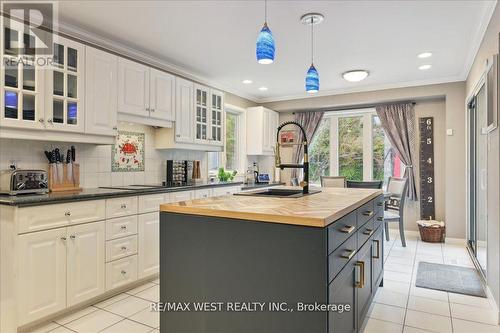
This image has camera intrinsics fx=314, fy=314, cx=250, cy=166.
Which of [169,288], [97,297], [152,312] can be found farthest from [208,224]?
[97,297]

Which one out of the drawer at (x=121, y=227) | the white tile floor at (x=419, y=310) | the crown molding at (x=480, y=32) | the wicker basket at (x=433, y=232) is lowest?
the white tile floor at (x=419, y=310)

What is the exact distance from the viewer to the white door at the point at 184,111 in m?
3.97

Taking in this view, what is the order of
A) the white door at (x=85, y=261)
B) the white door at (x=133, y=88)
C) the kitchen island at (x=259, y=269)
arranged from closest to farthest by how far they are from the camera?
1. the kitchen island at (x=259, y=269)
2. the white door at (x=85, y=261)
3. the white door at (x=133, y=88)

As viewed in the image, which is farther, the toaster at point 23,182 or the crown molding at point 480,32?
the crown molding at point 480,32

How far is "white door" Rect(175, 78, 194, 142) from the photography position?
3.97 meters

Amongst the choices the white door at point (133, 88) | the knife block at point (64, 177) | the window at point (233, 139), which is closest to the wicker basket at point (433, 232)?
the window at point (233, 139)

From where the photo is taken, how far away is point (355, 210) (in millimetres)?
1990

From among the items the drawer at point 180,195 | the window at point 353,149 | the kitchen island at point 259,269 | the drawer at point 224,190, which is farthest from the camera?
the window at point 353,149

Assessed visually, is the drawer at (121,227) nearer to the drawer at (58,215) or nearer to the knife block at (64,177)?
the drawer at (58,215)

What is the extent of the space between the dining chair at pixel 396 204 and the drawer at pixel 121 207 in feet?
11.3

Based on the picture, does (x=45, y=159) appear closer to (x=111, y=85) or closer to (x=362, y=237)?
(x=111, y=85)

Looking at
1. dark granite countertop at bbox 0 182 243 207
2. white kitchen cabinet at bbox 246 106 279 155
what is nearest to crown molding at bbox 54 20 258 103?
white kitchen cabinet at bbox 246 106 279 155

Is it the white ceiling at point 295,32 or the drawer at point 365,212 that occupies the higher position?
the white ceiling at point 295,32

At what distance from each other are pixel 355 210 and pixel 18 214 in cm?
225
